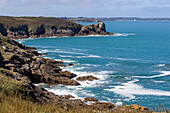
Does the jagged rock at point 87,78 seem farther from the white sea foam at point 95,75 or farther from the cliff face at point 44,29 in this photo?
the cliff face at point 44,29

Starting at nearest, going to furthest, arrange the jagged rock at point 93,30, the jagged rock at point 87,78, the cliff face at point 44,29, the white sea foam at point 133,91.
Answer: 1. the white sea foam at point 133,91
2. the jagged rock at point 87,78
3. the cliff face at point 44,29
4. the jagged rock at point 93,30

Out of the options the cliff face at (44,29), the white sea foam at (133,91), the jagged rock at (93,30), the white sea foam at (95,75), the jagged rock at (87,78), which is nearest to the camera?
the white sea foam at (133,91)

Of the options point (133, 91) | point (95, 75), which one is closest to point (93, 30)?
point (95, 75)

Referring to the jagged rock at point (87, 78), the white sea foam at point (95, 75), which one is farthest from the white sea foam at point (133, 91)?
the jagged rock at point (87, 78)

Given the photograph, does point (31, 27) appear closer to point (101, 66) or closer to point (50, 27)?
point (50, 27)

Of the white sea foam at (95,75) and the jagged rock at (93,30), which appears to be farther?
the jagged rock at (93,30)

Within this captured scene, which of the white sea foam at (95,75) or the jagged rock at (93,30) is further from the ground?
A: the jagged rock at (93,30)

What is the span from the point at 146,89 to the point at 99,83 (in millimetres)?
8205

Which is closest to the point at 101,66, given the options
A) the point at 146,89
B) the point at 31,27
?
the point at 146,89

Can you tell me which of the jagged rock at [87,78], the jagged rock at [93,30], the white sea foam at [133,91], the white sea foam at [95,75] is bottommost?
the white sea foam at [133,91]

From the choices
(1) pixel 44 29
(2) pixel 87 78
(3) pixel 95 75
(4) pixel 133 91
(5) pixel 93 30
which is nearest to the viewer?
(4) pixel 133 91

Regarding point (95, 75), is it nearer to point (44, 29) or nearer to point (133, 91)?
point (133, 91)

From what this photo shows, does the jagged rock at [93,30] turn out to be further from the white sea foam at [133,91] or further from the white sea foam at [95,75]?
the white sea foam at [133,91]

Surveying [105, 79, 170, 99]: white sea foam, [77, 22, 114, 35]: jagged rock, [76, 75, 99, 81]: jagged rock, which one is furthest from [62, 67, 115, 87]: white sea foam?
[77, 22, 114, 35]: jagged rock
